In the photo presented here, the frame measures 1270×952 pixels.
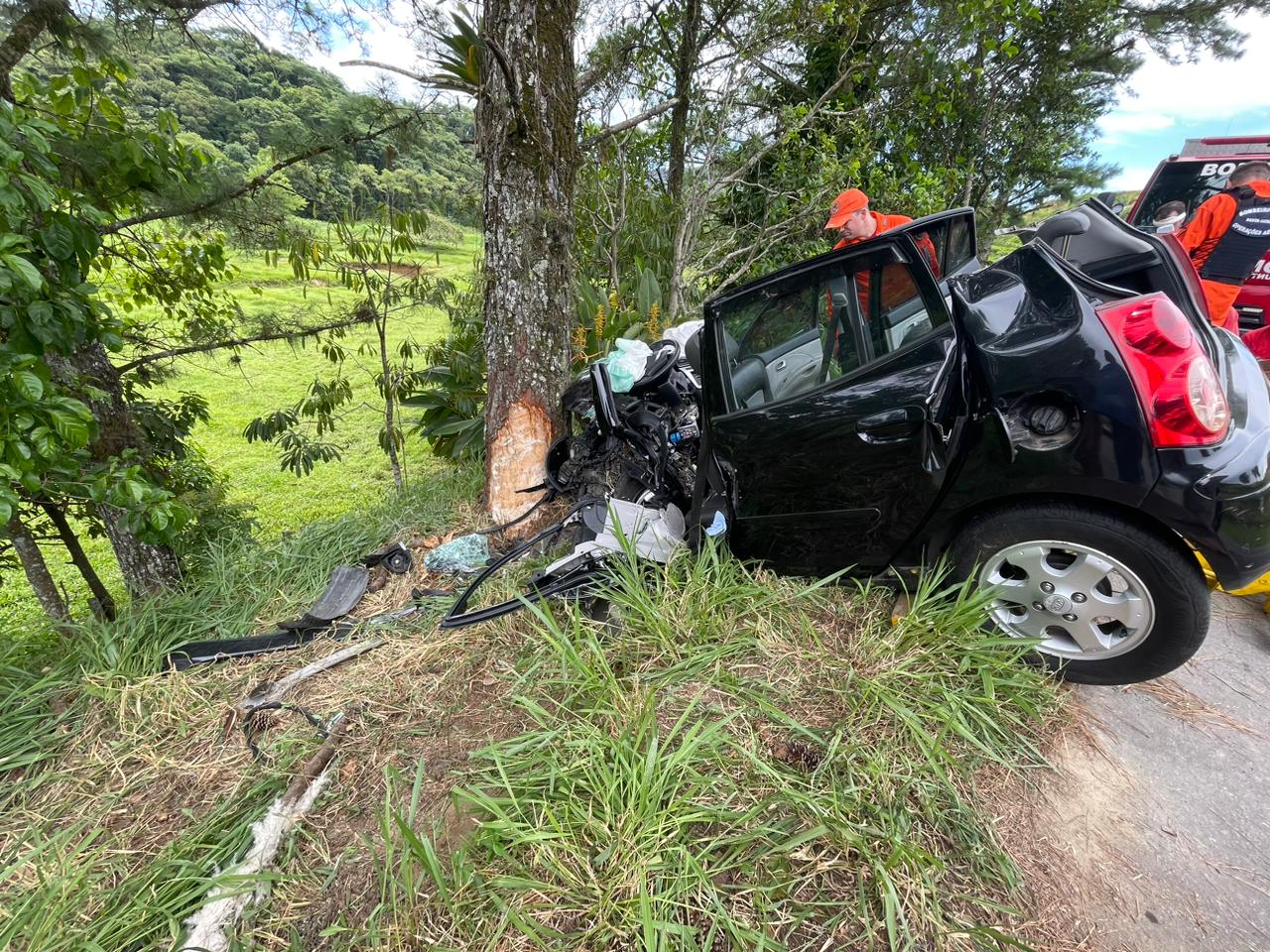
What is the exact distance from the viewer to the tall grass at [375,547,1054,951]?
4.33ft

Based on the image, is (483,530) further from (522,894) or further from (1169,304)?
(1169,304)

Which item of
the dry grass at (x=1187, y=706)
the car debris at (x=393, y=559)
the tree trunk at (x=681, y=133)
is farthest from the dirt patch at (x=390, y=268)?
the dry grass at (x=1187, y=706)

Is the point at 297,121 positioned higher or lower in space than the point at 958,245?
higher

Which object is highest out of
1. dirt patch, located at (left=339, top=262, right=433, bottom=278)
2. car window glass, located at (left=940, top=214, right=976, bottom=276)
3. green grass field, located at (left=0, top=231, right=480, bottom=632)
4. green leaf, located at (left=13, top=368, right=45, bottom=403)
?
dirt patch, located at (left=339, top=262, right=433, bottom=278)

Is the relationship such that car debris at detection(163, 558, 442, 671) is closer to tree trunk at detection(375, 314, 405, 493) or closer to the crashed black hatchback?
the crashed black hatchback

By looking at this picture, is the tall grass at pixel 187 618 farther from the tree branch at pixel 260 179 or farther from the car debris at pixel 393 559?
the tree branch at pixel 260 179

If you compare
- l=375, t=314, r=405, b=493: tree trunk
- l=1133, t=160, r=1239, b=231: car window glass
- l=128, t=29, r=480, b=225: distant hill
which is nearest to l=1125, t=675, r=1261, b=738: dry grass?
l=128, t=29, r=480, b=225: distant hill

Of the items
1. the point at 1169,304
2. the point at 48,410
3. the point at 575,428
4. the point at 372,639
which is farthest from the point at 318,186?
the point at 1169,304

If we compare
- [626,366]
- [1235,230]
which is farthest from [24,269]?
[1235,230]

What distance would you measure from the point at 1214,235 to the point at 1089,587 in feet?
14.3

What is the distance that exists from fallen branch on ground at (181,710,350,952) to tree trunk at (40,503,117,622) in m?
1.97

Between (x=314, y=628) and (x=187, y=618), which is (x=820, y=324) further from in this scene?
(x=187, y=618)

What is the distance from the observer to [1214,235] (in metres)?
4.18

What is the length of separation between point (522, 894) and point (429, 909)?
240 millimetres
